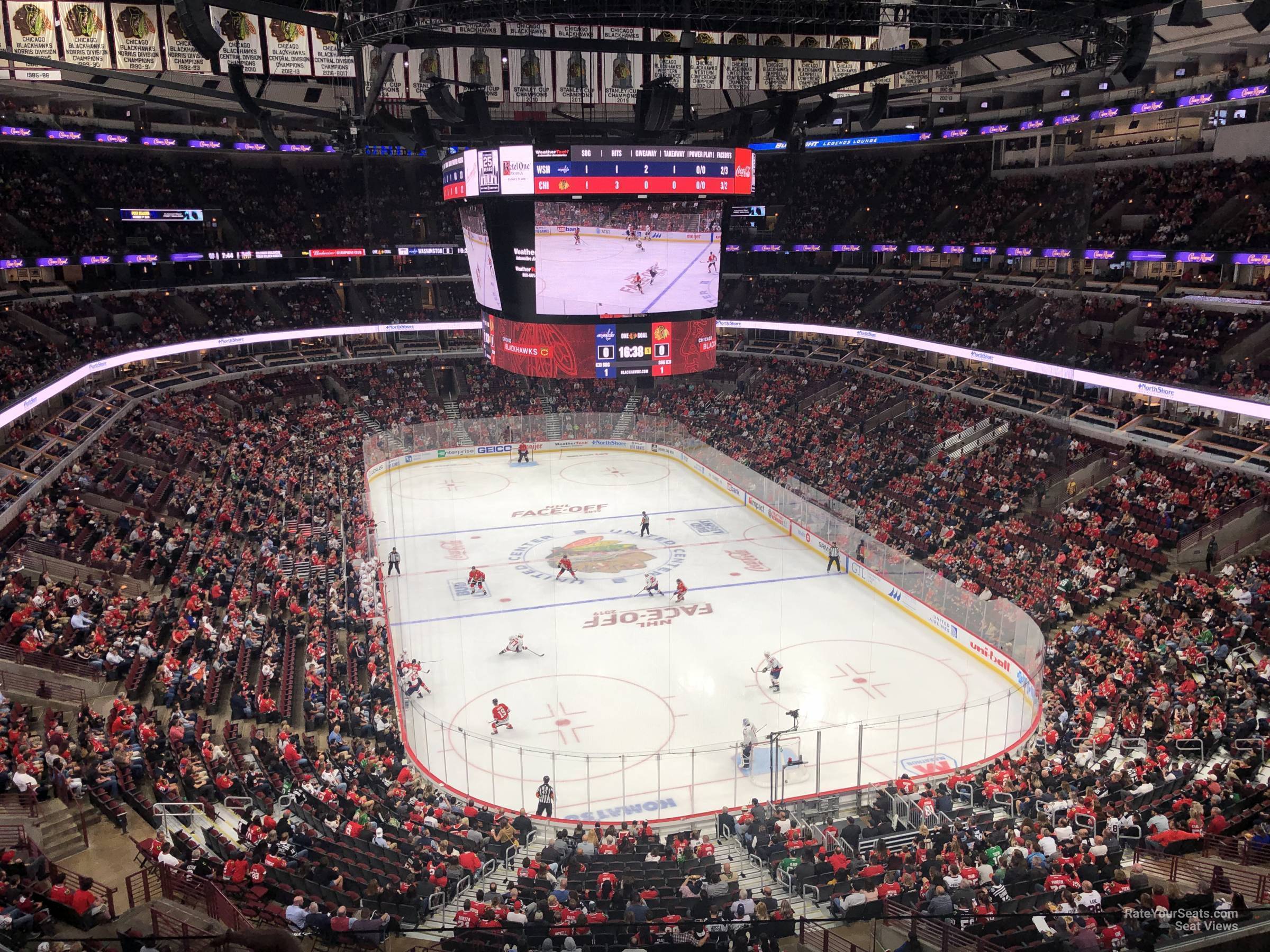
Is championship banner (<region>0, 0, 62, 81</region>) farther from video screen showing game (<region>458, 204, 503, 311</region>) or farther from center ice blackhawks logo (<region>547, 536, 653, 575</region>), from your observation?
center ice blackhawks logo (<region>547, 536, 653, 575</region>)

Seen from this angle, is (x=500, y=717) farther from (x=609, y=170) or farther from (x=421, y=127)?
(x=421, y=127)

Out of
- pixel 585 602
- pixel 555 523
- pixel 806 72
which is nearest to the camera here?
pixel 806 72

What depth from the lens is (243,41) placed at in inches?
683

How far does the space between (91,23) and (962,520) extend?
21.5 m

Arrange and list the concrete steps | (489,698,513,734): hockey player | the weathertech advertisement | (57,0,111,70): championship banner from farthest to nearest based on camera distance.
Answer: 1. the weathertech advertisement
2. (489,698,513,734): hockey player
3. (57,0,111,70): championship banner
4. the concrete steps

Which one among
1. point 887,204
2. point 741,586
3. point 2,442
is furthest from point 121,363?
point 887,204

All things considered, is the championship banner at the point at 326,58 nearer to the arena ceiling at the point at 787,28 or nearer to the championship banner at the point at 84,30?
the arena ceiling at the point at 787,28

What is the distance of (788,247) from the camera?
45125mm

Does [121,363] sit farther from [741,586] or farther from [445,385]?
[741,586]

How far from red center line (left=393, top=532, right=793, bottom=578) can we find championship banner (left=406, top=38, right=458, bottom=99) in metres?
11.8

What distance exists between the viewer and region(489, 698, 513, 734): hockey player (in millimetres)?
17203

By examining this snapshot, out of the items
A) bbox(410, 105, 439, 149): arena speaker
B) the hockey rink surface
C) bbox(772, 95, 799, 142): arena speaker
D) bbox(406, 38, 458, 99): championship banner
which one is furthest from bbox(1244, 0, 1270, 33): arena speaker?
bbox(410, 105, 439, 149): arena speaker

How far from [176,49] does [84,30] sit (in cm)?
149

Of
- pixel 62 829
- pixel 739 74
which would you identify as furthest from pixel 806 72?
pixel 62 829
